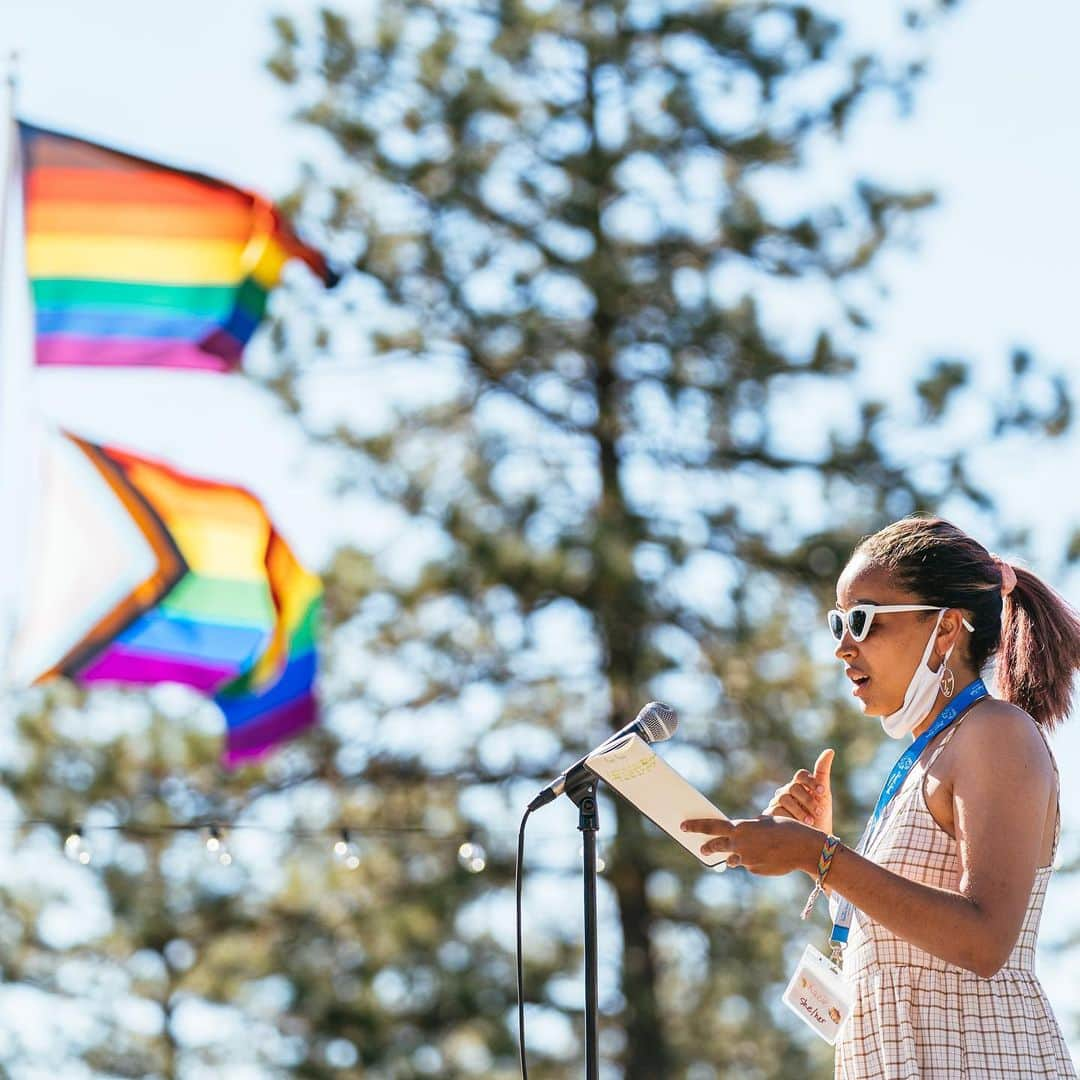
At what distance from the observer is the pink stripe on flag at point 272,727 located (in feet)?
28.2

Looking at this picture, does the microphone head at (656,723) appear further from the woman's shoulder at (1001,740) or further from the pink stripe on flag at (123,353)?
the pink stripe on flag at (123,353)

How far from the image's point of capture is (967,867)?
8.09 ft

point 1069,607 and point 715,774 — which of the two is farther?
point 715,774

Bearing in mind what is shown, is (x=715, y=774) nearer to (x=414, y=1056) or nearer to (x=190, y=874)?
(x=414, y=1056)

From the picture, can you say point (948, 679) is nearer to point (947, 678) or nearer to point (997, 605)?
point (947, 678)

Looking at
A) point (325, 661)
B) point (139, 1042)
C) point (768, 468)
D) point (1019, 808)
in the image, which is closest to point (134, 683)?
point (325, 661)

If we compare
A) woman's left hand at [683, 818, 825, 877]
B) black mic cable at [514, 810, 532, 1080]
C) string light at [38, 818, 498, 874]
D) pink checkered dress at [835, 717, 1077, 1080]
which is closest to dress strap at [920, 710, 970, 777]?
pink checkered dress at [835, 717, 1077, 1080]

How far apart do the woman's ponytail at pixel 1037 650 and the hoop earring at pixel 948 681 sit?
14 cm

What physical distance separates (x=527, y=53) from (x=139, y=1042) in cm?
778

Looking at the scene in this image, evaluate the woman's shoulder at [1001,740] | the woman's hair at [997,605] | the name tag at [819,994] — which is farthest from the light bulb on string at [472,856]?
the woman's shoulder at [1001,740]

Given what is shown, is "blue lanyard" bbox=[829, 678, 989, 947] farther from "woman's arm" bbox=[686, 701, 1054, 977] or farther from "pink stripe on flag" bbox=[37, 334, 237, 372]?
"pink stripe on flag" bbox=[37, 334, 237, 372]

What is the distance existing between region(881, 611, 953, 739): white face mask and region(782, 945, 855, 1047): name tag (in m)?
0.38

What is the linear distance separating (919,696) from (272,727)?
6.31 meters

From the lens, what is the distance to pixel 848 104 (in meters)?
12.2
